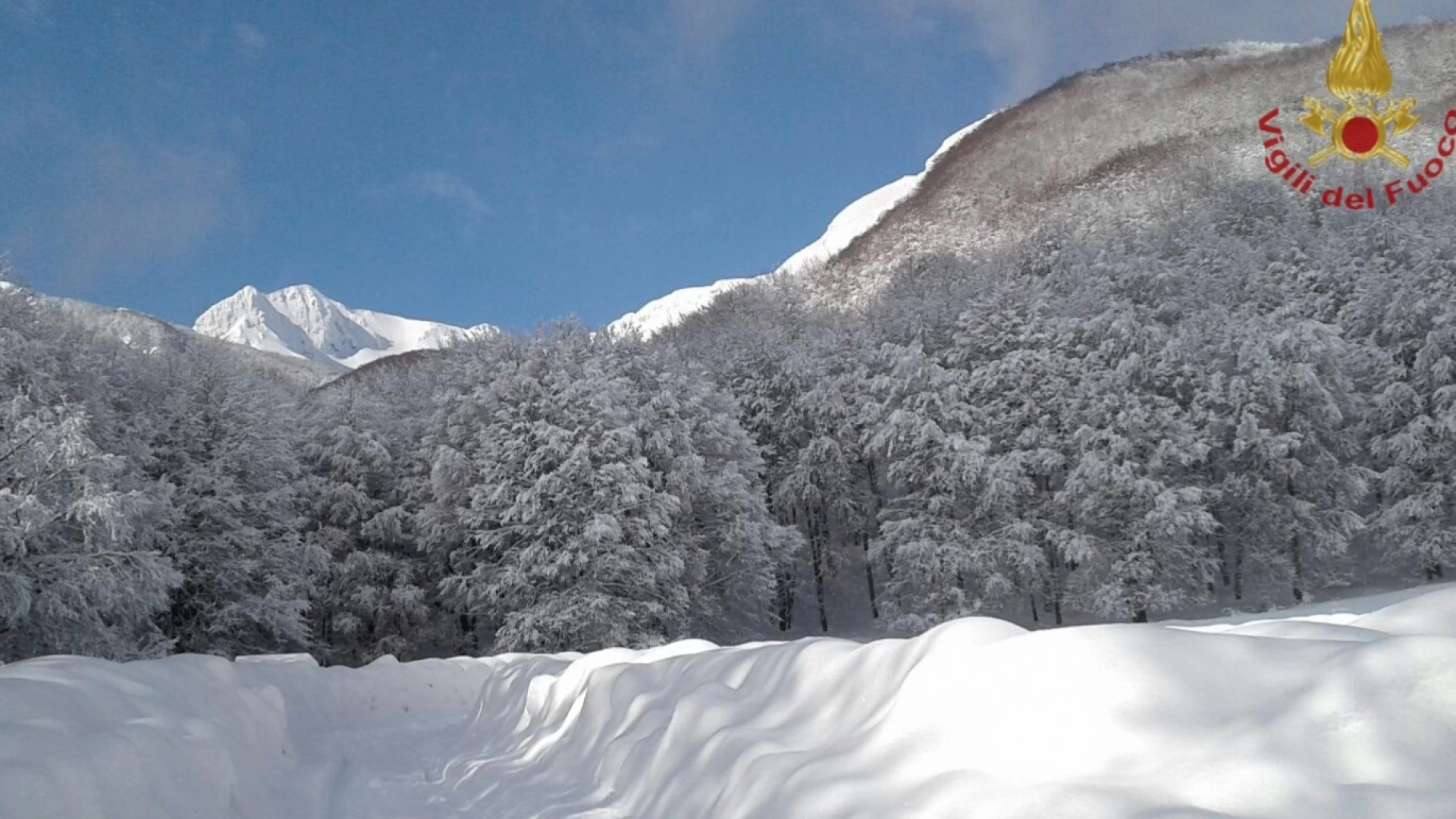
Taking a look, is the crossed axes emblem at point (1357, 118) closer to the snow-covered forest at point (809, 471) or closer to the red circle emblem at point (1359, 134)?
the red circle emblem at point (1359, 134)

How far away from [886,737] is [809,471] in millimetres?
27478

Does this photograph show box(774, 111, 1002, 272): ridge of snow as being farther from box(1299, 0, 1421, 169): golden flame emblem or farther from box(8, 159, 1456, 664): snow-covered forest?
box(1299, 0, 1421, 169): golden flame emblem

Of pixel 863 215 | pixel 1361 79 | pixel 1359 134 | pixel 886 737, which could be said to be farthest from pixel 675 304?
pixel 886 737


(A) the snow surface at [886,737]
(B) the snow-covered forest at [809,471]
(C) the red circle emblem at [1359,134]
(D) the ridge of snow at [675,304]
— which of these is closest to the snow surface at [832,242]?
(D) the ridge of snow at [675,304]

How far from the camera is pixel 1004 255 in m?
41.3

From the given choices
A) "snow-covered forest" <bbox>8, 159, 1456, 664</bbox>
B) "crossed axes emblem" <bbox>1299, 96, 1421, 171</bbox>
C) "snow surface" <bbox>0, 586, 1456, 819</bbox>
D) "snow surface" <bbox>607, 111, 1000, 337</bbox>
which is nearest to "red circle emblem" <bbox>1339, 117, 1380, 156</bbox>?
"crossed axes emblem" <bbox>1299, 96, 1421, 171</bbox>

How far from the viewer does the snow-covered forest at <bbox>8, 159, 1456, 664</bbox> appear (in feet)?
75.0

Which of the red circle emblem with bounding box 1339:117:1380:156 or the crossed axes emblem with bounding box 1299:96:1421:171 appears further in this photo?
the red circle emblem with bounding box 1339:117:1380:156

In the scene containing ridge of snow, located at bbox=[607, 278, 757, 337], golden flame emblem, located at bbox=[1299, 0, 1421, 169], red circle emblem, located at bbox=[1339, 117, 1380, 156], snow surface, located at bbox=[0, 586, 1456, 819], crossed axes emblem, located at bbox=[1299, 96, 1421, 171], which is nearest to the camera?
snow surface, located at bbox=[0, 586, 1456, 819]

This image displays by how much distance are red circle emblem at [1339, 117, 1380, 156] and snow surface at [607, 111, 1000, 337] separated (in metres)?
46.3

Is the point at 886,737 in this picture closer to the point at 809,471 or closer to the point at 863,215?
the point at 809,471

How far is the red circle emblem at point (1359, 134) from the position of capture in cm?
2148

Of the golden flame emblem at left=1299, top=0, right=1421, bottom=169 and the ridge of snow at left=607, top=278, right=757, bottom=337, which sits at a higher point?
the ridge of snow at left=607, top=278, right=757, bottom=337

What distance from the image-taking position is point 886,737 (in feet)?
12.6
